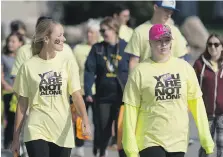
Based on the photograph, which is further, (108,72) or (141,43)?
(108,72)

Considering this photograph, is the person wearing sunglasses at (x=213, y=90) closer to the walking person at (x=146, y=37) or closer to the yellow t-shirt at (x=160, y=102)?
the walking person at (x=146, y=37)

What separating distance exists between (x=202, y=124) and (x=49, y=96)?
140 centimetres

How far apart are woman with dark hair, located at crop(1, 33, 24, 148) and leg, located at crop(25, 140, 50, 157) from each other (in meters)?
4.92

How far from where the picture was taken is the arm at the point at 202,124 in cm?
651

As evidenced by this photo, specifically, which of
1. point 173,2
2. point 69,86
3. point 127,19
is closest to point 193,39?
point 127,19

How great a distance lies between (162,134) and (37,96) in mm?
1217

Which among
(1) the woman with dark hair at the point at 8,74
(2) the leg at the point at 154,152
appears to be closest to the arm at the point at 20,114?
(2) the leg at the point at 154,152

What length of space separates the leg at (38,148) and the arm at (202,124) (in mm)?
1327

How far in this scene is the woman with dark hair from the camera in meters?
11.9

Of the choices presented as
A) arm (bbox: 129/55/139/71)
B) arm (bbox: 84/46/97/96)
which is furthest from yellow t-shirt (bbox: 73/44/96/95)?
arm (bbox: 129/55/139/71)

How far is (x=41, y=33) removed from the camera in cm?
709

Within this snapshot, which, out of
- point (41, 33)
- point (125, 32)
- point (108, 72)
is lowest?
point (108, 72)

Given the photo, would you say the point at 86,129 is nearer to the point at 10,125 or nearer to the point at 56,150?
the point at 56,150

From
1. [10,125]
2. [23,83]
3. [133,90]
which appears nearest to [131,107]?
[133,90]
